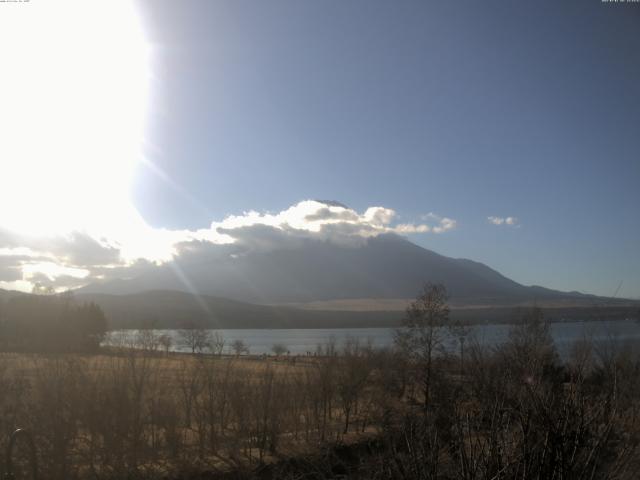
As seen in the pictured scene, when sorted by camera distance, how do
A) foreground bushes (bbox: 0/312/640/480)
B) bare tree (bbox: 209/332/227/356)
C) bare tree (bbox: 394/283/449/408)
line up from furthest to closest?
bare tree (bbox: 209/332/227/356)
bare tree (bbox: 394/283/449/408)
foreground bushes (bbox: 0/312/640/480)

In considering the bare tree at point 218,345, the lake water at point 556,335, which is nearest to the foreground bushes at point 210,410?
the lake water at point 556,335

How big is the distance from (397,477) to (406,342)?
39.8m

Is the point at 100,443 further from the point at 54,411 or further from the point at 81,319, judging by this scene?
the point at 81,319

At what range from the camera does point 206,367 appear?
3034 cm

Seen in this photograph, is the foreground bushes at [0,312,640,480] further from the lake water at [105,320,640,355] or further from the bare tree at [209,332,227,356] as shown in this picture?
the bare tree at [209,332,227,356]

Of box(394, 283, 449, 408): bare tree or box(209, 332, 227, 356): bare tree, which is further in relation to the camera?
box(209, 332, 227, 356): bare tree

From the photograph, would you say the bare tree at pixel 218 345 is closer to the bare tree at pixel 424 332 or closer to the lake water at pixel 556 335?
the lake water at pixel 556 335

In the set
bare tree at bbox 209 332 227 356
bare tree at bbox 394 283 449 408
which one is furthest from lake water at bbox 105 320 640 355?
bare tree at bbox 209 332 227 356

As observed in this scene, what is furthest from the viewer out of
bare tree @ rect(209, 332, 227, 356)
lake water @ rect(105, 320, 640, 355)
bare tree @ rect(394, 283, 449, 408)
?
bare tree @ rect(209, 332, 227, 356)

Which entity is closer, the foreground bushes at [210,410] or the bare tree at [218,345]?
the foreground bushes at [210,410]

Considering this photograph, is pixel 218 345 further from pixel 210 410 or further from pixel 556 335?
pixel 556 335

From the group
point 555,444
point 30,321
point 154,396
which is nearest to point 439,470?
point 555,444

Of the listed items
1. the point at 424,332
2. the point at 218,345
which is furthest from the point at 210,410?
the point at 424,332

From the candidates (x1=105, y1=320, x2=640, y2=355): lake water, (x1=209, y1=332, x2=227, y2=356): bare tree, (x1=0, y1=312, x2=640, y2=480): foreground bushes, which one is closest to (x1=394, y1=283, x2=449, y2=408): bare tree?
(x1=105, y1=320, x2=640, y2=355): lake water
